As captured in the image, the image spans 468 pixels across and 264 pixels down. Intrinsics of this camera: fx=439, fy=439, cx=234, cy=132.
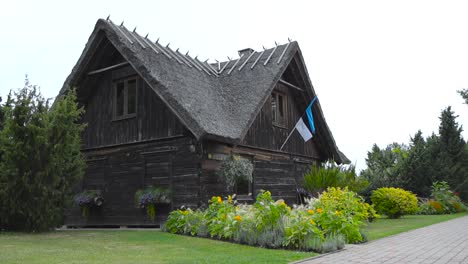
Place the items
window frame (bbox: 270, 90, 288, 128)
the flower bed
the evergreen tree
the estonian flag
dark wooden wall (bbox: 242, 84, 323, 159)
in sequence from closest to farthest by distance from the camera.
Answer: the flower bed → dark wooden wall (bbox: 242, 84, 323, 159) → window frame (bbox: 270, 90, 288, 128) → the estonian flag → the evergreen tree

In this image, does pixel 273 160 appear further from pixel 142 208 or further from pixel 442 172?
pixel 442 172

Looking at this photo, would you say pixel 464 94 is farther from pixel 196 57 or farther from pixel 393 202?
pixel 196 57

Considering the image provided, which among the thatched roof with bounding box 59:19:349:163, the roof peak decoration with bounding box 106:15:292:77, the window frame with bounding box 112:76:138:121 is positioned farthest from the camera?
the window frame with bounding box 112:76:138:121

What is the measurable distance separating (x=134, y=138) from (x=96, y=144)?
6.90 ft

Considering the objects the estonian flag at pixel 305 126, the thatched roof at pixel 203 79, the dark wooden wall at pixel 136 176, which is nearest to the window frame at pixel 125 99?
the dark wooden wall at pixel 136 176

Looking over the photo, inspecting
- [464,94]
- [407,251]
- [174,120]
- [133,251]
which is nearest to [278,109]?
[174,120]

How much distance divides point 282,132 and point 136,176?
6.46 meters

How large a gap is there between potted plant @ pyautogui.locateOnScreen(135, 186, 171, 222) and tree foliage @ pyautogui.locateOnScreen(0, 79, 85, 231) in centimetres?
217

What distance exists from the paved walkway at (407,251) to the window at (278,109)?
317 inches

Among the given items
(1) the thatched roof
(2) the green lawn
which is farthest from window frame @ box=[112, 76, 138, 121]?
(2) the green lawn

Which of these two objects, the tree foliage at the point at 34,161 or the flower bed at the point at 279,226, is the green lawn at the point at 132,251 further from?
the tree foliage at the point at 34,161

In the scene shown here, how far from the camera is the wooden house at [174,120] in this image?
13.9 meters

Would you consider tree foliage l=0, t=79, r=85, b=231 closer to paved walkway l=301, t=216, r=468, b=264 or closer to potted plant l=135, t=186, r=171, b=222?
potted plant l=135, t=186, r=171, b=222

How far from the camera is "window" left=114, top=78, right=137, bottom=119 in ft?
52.7
